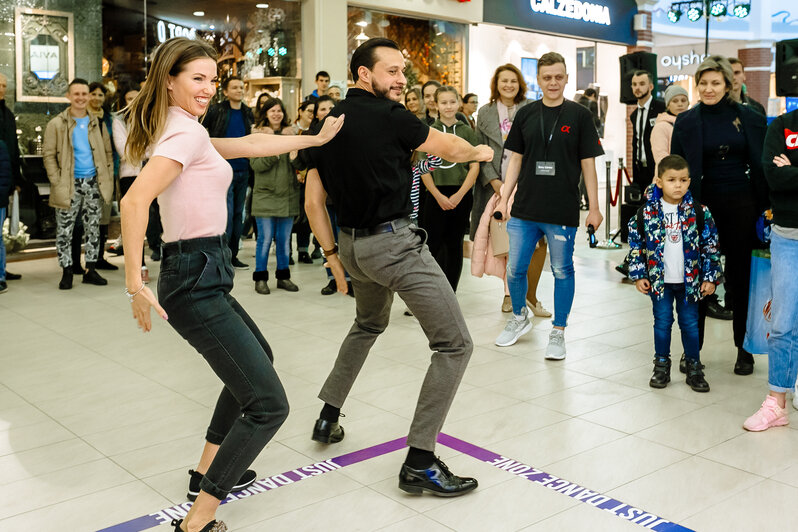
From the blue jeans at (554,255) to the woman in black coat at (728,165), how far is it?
2.56ft

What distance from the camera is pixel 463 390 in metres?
4.60

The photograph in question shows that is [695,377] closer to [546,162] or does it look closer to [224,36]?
[546,162]

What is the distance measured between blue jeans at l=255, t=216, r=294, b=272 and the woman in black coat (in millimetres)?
3709

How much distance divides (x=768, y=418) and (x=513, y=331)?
76.2 inches

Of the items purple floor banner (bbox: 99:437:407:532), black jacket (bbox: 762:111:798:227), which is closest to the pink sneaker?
black jacket (bbox: 762:111:798:227)

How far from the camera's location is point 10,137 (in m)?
7.86

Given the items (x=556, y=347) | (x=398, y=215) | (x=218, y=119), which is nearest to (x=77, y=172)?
(x=218, y=119)

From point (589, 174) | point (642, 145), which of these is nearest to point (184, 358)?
point (589, 174)

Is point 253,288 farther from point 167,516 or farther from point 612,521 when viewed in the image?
point 612,521

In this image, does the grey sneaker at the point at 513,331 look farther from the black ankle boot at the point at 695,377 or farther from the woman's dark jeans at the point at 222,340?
the woman's dark jeans at the point at 222,340

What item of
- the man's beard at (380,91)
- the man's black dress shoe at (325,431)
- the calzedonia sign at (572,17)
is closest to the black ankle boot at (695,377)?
the man's black dress shoe at (325,431)

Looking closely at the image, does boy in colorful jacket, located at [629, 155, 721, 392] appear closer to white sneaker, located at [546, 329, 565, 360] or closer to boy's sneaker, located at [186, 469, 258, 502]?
white sneaker, located at [546, 329, 565, 360]

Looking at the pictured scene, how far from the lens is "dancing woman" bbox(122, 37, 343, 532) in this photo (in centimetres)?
266

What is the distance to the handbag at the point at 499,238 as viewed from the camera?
20.5ft
